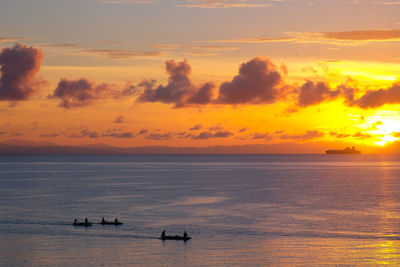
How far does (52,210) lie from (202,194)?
53.0 m

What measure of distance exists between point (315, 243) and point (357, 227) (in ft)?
59.6

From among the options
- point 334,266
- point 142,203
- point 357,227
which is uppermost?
point 142,203

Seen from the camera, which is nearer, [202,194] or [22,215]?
[22,215]

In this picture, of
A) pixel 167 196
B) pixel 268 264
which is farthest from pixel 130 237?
pixel 167 196

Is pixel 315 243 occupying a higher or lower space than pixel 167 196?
lower

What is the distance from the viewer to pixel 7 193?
16775cm

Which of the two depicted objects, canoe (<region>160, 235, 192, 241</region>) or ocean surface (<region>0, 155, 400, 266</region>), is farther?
canoe (<region>160, 235, 192, 241</region>)

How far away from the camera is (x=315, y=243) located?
269 ft

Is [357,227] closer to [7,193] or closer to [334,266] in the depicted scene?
[334,266]

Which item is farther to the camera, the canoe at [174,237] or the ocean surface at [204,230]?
the canoe at [174,237]

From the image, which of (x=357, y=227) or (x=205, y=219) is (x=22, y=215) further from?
(x=357, y=227)

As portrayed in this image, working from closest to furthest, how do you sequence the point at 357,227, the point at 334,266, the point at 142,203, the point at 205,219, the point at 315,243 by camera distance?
the point at 334,266 → the point at 315,243 → the point at 357,227 → the point at 205,219 → the point at 142,203

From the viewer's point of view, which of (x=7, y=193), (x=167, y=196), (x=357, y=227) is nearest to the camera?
(x=357, y=227)

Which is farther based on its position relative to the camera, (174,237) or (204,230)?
(204,230)
